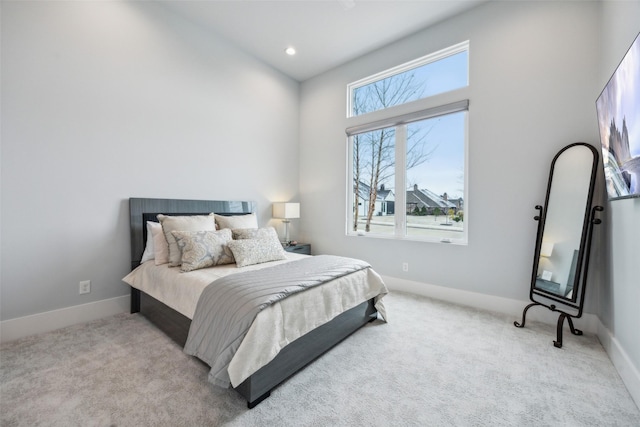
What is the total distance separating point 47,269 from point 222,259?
148 cm

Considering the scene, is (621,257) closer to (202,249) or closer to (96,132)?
(202,249)

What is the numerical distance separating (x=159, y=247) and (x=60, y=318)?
1.00 m

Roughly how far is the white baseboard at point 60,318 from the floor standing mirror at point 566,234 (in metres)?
3.90

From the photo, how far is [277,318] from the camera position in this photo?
160 cm

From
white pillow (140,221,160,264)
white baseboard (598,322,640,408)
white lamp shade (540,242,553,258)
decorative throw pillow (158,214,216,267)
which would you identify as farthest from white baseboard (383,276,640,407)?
white pillow (140,221,160,264)

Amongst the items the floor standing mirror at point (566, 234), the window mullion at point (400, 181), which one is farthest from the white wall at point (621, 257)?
the window mullion at point (400, 181)

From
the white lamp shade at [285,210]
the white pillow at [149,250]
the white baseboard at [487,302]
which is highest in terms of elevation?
the white lamp shade at [285,210]

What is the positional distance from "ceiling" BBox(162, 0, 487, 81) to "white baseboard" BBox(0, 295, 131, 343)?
3.26 m

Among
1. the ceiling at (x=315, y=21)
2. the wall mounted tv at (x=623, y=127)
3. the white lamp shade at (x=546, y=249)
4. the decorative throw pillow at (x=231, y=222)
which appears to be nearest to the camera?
the wall mounted tv at (x=623, y=127)

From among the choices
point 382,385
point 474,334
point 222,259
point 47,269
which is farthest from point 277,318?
point 47,269

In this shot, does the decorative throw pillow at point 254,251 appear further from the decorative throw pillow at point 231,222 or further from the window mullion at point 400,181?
the window mullion at point 400,181

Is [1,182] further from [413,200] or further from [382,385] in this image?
[413,200]

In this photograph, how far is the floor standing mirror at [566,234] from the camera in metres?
2.23

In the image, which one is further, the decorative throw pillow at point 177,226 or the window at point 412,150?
the window at point 412,150
